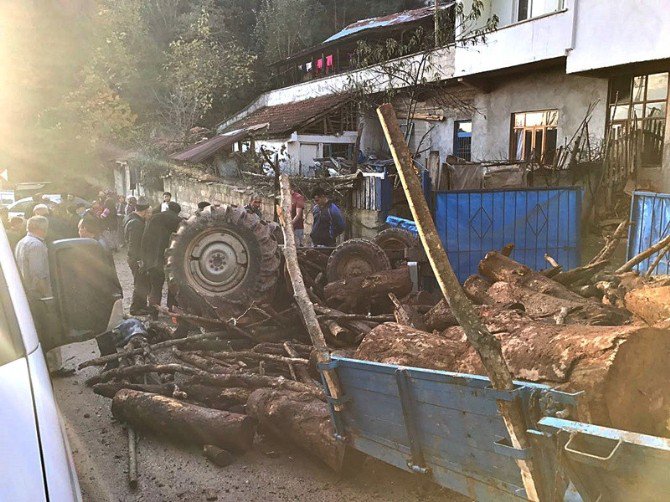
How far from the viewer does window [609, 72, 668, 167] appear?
41.5 ft

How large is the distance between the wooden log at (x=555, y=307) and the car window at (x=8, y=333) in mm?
3861

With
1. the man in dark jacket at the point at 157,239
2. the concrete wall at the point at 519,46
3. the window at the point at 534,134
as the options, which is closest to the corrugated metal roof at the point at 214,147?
the concrete wall at the point at 519,46

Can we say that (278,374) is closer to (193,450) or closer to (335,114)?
(193,450)

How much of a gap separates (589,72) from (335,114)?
11.8 metres

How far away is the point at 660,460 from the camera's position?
1.99 m

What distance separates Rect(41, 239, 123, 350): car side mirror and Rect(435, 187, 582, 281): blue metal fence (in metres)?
7.11

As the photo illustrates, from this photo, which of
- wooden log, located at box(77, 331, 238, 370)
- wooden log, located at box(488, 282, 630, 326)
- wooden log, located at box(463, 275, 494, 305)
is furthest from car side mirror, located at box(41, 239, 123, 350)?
wooden log, located at box(463, 275, 494, 305)

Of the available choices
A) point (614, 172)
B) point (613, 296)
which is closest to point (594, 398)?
point (613, 296)

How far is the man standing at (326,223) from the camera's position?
9.89 metres

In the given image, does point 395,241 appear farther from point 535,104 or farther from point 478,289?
point 535,104

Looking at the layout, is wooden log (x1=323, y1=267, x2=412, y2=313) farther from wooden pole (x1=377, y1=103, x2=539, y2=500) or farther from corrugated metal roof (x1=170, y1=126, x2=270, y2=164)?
corrugated metal roof (x1=170, y1=126, x2=270, y2=164)

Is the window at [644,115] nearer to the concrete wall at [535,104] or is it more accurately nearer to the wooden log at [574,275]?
the concrete wall at [535,104]

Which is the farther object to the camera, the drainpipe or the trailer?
the drainpipe

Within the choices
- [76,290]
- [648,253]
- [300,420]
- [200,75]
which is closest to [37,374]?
[76,290]
